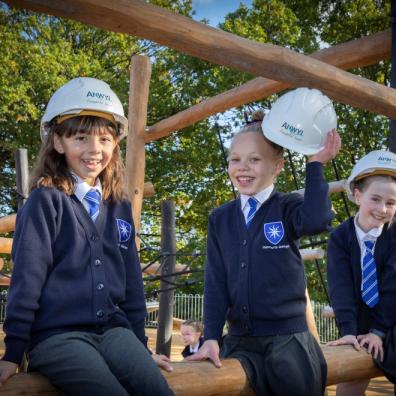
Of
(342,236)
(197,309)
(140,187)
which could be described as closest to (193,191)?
(197,309)

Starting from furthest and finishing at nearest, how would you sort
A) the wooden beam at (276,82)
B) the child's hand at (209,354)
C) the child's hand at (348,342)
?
the wooden beam at (276,82)
the child's hand at (348,342)
the child's hand at (209,354)

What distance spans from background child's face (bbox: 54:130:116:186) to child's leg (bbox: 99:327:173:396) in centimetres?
59

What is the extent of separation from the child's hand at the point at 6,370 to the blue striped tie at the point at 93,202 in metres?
0.58

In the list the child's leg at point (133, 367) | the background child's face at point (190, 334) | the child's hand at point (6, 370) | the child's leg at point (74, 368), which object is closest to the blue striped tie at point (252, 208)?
the child's leg at point (133, 367)

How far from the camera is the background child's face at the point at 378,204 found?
9.29 feet

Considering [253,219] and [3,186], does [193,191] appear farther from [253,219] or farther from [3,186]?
[253,219]

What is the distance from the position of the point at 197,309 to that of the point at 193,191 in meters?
4.40

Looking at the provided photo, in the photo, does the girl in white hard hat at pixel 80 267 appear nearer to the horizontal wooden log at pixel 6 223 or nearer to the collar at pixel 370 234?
the collar at pixel 370 234

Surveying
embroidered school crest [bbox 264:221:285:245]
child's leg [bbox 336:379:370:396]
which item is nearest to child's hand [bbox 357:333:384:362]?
child's leg [bbox 336:379:370:396]

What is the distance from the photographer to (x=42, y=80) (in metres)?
16.8

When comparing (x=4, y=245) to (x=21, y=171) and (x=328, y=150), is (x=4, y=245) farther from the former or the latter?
(x=328, y=150)

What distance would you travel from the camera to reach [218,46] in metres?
2.47

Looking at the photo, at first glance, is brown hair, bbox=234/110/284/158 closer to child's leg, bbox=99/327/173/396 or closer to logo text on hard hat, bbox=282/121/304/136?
logo text on hard hat, bbox=282/121/304/136

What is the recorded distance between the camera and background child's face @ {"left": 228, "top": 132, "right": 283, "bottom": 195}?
7.95 feet
